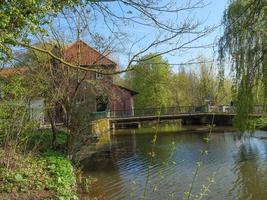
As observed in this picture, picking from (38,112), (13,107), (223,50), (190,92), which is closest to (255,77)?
(223,50)

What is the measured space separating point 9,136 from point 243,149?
1458 centimetres

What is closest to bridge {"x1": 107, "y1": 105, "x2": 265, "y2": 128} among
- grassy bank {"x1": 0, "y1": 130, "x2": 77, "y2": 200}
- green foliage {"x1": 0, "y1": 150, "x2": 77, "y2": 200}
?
grassy bank {"x1": 0, "y1": 130, "x2": 77, "y2": 200}

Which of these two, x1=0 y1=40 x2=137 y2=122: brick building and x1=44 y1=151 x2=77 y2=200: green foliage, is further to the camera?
x1=0 y1=40 x2=137 y2=122: brick building

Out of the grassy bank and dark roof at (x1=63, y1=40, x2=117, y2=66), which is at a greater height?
dark roof at (x1=63, y1=40, x2=117, y2=66)

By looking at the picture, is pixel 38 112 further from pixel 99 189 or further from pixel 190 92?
pixel 190 92

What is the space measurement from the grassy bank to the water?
117 cm

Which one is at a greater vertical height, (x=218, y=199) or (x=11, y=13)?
(x=11, y=13)

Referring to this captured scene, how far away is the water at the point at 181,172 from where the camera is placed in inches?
502

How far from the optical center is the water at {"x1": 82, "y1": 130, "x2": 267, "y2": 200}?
12.8 m

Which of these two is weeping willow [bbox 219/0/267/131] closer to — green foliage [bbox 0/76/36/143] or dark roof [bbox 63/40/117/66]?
dark roof [bbox 63/40/117/66]

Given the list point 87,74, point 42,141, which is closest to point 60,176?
point 42,141

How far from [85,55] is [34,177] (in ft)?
24.2

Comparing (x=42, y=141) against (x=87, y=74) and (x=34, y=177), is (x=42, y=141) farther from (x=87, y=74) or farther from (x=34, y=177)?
(x=34, y=177)

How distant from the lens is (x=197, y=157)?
20.2 meters
